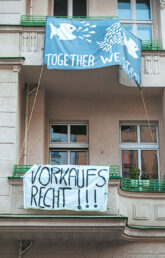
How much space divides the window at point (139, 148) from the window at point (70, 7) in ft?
14.8

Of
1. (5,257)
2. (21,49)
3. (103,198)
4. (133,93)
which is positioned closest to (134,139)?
(133,93)

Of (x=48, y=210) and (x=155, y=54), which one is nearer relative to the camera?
(x=48, y=210)

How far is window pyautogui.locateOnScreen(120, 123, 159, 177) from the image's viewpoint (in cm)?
1605

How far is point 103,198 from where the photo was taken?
13.0 m

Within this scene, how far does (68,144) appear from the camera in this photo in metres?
16.3

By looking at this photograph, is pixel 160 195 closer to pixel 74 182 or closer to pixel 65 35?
pixel 74 182

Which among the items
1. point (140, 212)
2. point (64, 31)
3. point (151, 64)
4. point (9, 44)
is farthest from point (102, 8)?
point (140, 212)

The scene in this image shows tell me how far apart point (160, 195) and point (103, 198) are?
7.25 ft

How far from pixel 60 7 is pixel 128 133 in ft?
17.5

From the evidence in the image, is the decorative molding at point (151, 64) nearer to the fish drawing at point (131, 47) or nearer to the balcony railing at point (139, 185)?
the fish drawing at point (131, 47)

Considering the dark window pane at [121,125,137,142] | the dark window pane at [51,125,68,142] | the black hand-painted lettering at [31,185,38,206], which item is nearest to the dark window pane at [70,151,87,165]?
the dark window pane at [51,125,68,142]

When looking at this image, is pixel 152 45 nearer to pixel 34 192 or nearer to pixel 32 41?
pixel 32 41

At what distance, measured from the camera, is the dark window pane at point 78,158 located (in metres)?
16.2

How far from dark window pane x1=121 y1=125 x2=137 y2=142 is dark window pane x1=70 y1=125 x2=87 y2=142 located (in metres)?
1.36
